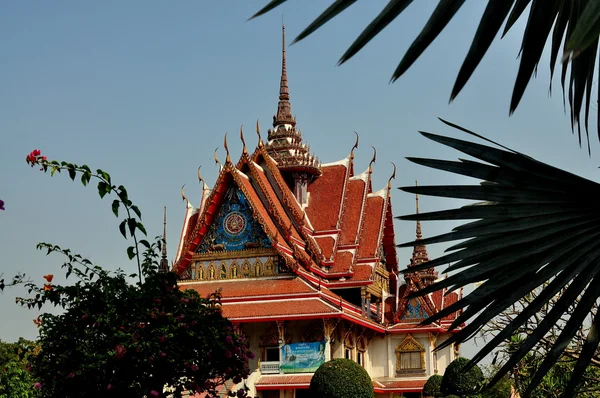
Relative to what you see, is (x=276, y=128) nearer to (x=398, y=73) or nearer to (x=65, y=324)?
(x=65, y=324)

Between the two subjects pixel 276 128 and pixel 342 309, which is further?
pixel 276 128

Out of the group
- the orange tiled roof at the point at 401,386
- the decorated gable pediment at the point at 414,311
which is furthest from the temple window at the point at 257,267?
the decorated gable pediment at the point at 414,311

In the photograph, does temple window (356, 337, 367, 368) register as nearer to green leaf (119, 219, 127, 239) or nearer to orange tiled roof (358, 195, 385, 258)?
orange tiled roof (358, 195, 385, 258)

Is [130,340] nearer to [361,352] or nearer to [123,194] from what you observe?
[123,194]

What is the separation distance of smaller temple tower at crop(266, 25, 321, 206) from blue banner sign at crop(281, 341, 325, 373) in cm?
569

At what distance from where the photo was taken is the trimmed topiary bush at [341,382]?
58.9 ft

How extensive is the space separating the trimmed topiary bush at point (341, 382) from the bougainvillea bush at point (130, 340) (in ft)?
27.9

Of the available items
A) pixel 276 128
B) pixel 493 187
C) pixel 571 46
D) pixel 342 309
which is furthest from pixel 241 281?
pixel 571 46

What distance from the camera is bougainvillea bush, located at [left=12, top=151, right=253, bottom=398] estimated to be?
9219 millimetres

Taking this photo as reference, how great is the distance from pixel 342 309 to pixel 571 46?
2189 cm

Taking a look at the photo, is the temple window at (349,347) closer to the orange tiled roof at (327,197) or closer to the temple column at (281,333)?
the temple column at (281,333)

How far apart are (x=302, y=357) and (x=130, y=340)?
48.8ft

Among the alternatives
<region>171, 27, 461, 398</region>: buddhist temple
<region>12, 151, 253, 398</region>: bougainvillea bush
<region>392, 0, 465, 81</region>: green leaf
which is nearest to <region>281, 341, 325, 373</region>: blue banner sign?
<region>171, 27, 461, 398</region>: buddhist temple

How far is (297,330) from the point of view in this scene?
24906mm
